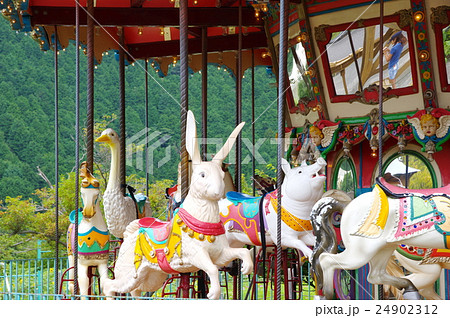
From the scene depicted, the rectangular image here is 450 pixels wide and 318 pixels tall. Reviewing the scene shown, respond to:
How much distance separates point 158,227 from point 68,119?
21.1 m

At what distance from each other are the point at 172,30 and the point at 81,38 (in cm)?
179

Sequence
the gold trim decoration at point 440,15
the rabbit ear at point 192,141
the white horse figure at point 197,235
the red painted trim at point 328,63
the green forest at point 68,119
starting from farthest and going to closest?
the green forest at point 68,119, the red painted trim at point 328,63, the gold trim decoration at point 440,15, the rabbit ear at point 192,141, the white horse figure at point 197,235

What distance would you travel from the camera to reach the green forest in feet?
82.5

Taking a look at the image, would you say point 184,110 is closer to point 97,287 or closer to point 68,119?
point 97,287

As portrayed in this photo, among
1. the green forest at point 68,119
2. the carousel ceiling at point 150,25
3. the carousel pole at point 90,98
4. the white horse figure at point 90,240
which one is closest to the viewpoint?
the white horse figure at point 90,240

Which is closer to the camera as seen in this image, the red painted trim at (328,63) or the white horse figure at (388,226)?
the white horse figure at (388,226)

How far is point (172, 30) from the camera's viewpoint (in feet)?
41.9

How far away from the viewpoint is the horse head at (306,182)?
23.0ft

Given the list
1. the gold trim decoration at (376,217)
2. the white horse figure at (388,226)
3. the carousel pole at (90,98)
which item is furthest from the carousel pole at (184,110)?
the gold trim decoration at (376,217)

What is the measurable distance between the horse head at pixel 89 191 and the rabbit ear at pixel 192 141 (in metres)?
1.63

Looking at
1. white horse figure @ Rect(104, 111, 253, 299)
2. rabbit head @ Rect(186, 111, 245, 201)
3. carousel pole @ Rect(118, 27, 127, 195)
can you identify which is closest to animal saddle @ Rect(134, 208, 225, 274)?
white horse figure @ Rect(104, 111, 253, 299)

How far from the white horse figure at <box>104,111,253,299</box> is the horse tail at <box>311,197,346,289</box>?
788 mm

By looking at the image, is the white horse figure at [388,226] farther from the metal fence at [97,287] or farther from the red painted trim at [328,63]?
the red painted trim at [328,63]

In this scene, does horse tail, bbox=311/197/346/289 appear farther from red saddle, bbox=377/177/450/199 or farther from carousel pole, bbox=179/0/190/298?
carousel pole, bbox=179/0/190/298
